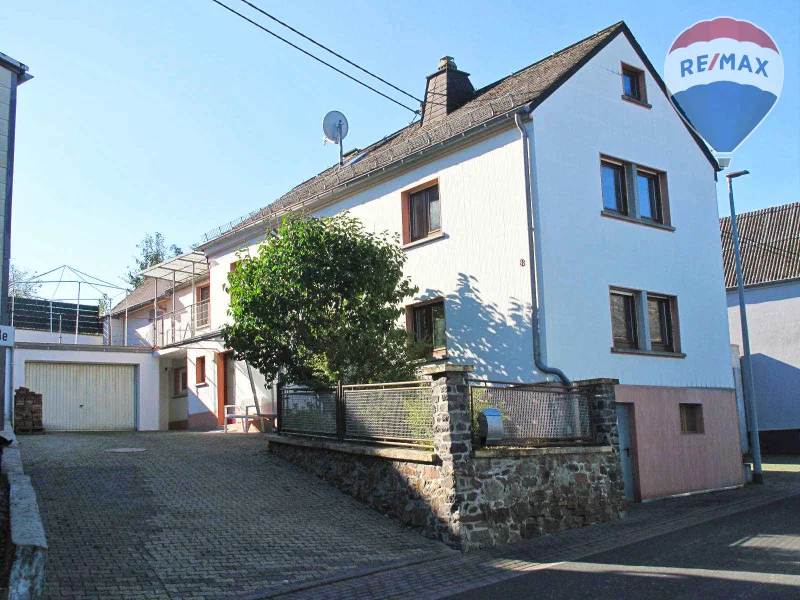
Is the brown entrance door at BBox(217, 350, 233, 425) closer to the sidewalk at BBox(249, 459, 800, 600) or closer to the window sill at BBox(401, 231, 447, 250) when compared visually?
the window sill at BBox(401, 231, 447, 250)

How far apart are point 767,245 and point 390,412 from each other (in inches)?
914

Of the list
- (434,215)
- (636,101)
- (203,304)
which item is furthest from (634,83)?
(203,304)

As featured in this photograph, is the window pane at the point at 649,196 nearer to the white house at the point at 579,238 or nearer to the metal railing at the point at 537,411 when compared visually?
the white house at the point at 579,238

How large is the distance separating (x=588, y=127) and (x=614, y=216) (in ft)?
6.53

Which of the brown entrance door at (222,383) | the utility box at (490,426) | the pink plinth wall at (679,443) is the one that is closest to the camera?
the utility box at (490,426)

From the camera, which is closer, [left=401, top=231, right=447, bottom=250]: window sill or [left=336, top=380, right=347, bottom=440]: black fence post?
[left=336, top=380, right=347, bottom=440]: black fence post

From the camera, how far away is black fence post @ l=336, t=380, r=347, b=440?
14.0m

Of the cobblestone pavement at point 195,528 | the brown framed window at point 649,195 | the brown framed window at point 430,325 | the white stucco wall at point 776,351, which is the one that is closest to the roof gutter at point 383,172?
the brown framed window at point 430,325

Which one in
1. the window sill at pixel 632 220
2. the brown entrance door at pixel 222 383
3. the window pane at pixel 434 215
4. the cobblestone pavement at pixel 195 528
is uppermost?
the window pane at pixel 434 215

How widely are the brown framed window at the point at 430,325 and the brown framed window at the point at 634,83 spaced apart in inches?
270

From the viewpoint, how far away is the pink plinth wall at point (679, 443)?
16469 millimetres

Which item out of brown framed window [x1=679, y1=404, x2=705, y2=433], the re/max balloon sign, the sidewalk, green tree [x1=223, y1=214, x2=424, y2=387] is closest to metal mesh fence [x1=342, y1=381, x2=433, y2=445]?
green tree [x1=223, y1=214, x2=424, y2=387]

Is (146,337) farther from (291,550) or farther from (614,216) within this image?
(291,550)

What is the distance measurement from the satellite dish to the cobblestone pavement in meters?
12.8
